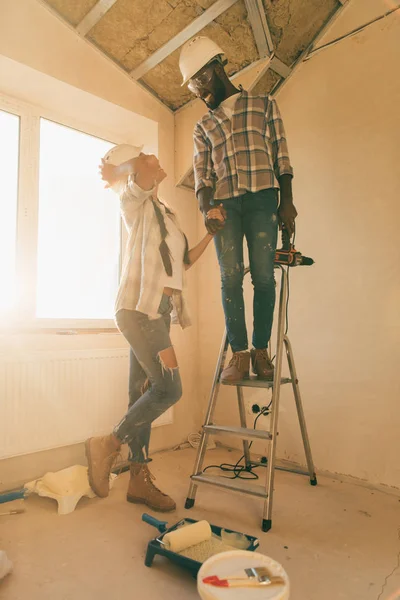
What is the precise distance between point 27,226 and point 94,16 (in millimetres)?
1203

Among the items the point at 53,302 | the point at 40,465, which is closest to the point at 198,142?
the point at 53,302

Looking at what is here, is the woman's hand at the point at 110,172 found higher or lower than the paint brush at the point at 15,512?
higher

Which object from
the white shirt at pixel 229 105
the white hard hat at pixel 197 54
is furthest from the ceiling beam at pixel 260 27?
the white shirt at pixel 229 105

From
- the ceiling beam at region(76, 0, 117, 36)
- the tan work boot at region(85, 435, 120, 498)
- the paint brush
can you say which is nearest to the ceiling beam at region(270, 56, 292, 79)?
the ceiling beam at region(76, 0, 117, 36)

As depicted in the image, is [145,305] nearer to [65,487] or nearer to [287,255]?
[287,255]

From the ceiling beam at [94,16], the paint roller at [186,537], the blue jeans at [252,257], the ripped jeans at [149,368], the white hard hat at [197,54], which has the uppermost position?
the ceiling beam at [94,16]

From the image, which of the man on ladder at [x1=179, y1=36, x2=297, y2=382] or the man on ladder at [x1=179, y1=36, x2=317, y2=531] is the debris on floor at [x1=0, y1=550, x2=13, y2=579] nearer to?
the man on ladder at [x1=179, y1=36, x2=317, y2=531]

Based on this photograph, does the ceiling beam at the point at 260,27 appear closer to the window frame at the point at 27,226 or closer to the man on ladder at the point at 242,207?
the man on ladder at the point at 242,207

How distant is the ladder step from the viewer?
1553 millimetres

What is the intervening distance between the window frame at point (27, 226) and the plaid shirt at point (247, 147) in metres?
0.98

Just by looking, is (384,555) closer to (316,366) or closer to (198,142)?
(316,366)

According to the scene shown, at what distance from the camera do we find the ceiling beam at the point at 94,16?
215 cm

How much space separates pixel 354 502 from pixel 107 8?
2.75 m

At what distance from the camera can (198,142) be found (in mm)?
1914
